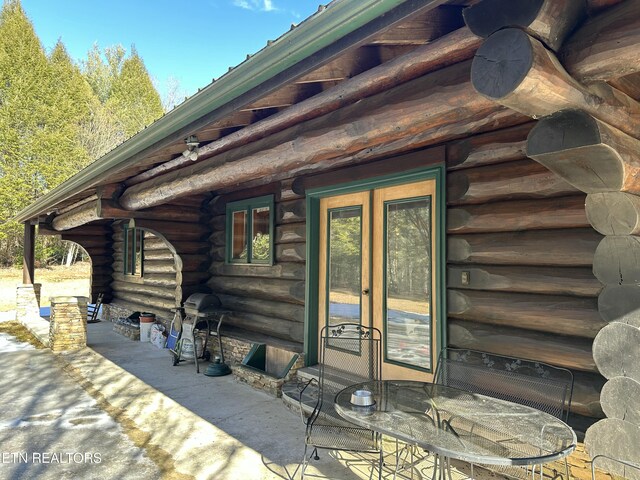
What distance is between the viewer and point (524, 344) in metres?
3.07

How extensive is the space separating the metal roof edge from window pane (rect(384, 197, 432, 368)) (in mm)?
2047

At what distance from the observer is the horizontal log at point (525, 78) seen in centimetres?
152

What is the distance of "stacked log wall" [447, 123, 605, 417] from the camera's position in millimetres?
2791

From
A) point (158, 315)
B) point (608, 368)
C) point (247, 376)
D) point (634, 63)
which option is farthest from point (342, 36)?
point (158, 315)

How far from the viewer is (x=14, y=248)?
71.6ft

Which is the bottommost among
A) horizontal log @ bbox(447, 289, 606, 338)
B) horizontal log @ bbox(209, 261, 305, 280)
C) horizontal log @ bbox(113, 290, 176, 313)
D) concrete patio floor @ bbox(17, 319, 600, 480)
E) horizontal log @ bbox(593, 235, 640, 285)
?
concrete patio floor @ bbox(17, 319, 600, 480)

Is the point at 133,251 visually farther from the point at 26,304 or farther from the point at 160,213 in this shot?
the point at 160,213

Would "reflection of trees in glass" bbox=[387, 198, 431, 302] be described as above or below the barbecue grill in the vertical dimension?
above

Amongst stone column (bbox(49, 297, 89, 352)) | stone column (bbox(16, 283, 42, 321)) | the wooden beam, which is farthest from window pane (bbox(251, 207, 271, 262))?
stone column (bbox(16, 283, 42, 321))

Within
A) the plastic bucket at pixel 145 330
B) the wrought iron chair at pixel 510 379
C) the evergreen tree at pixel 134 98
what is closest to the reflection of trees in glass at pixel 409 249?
the wrought iron chair at pixel 510 379

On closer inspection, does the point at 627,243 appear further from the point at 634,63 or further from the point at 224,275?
the point at 224,275

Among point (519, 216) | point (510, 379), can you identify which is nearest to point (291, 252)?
point (519, 216)

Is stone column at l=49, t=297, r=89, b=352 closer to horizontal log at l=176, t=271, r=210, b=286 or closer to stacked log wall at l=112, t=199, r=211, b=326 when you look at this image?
stacked log wall at l=112, t=199, r=211, b=326

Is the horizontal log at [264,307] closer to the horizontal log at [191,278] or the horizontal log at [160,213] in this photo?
the horizontal log at [191,278]
